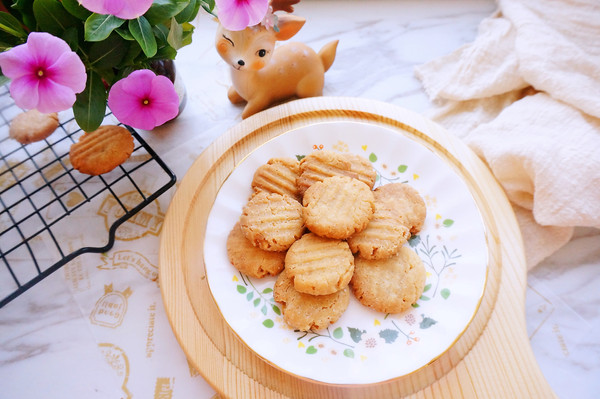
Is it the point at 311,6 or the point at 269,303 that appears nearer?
the point at 269,303

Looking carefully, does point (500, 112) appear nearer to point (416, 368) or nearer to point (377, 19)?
point (377, 19)

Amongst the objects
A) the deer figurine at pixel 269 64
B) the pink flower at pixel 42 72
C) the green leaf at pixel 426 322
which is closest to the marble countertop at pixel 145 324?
the deer figurine at pixel 269 64

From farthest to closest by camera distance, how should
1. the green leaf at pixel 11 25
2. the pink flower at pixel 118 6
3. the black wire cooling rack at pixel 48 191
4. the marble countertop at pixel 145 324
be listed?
the black wire cooling rack at pixel 48 191 < the marble countertop at pixel 145 324 < the green leaf at pixel 11 25 < the pink flower at pixel 118 6

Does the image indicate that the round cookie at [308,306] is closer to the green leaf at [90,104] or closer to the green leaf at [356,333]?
the green leaf at [356,333]

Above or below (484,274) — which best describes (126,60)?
above

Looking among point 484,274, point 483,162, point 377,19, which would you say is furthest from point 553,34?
point 484,274

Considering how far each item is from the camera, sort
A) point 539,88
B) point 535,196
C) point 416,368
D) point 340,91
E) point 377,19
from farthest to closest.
Answer: point 377,19
point 340,91
point 539,88
point 535,196
point 416,368

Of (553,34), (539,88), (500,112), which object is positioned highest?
(553,34)

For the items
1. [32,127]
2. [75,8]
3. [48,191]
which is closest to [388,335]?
[75,8]
